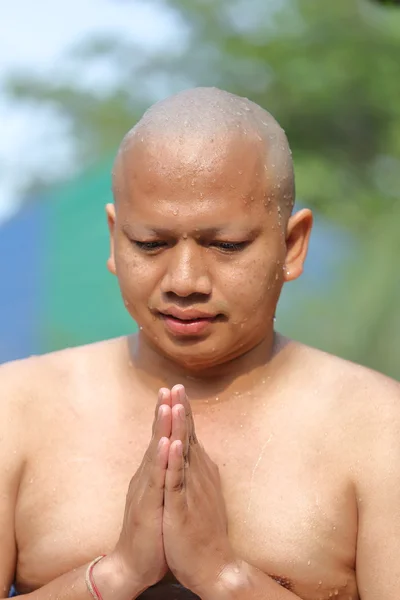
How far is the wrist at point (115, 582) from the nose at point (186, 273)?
456 millimetres

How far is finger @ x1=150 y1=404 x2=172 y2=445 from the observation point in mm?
1713

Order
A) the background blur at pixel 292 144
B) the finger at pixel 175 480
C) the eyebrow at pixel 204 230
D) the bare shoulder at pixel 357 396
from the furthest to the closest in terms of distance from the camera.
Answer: the background blur at pixel 292 144
the bare shoulder at pixel 357 396
the eyebrow at pixel 204 230
the finger at pixel 175 480

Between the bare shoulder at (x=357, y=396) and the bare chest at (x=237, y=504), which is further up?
the bare shoulder at (x=357, y=396)

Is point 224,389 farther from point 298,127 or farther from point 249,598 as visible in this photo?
point 298,127

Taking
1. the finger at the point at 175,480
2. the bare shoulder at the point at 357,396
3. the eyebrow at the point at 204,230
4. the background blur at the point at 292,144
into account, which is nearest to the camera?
the finger at the point at 175,480

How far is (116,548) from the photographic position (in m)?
1.78

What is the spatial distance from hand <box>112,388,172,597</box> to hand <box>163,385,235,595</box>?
0.01 metres

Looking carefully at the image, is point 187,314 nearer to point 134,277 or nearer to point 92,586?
point 134,277

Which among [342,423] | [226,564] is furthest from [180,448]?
[342,423]

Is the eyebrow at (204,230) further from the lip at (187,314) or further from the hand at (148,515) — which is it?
the hand at (148,515)

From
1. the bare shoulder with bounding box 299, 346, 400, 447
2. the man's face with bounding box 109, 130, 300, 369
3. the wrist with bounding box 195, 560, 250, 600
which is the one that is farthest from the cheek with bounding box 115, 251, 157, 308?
the wrist with bounding box 195, 560, 250, 600

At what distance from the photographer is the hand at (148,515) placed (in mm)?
1716

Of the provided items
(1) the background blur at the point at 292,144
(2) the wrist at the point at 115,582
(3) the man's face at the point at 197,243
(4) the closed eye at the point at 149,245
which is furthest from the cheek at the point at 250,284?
(1) the background blur at the point at 292,144

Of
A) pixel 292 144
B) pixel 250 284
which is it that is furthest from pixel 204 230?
pixel 292 144
